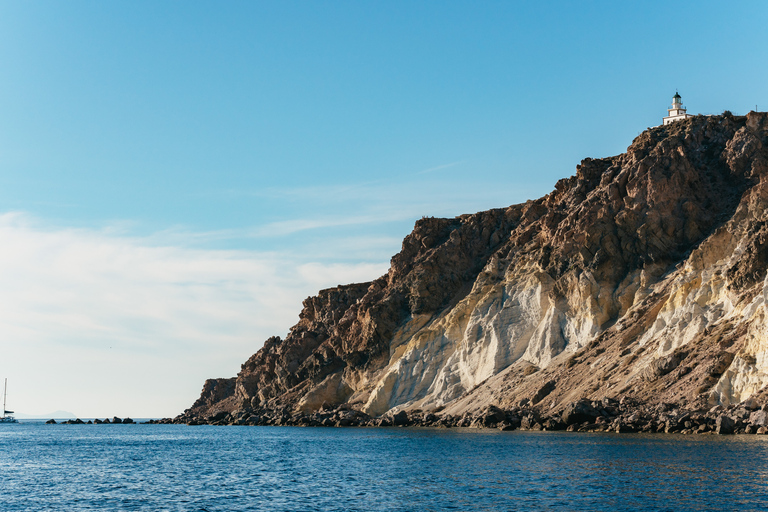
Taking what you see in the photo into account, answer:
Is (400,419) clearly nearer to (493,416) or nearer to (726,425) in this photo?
(493,416)

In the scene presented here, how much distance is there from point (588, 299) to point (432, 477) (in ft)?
163

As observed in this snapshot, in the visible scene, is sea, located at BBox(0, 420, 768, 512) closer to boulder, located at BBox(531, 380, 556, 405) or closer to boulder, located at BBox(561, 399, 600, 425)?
boulder, located at BBox(561, 399, 600, 425)

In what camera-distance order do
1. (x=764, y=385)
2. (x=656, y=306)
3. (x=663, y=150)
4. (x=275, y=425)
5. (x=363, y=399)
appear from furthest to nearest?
1. (x=275, y=425)
2. (x=363, y=399)
3. (x=663, y=150)
4. (x=656, y=306)
5. (x=764, y=385)

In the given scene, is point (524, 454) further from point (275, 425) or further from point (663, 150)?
point (275, 425)

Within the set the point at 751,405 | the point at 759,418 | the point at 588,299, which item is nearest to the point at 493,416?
the point at 588,299

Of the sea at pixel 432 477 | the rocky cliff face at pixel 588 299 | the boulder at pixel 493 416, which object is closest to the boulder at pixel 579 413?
the sea at pixel 432 477

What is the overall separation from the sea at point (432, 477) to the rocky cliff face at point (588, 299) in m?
12.6

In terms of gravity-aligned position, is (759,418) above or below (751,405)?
below

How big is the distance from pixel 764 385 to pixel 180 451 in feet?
163

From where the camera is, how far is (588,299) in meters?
86.5

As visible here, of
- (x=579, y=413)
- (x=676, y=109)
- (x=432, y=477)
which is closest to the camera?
(x=432, y=477)

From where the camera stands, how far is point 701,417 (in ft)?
186

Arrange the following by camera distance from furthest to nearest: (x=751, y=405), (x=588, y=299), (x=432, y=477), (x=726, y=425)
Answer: (x=588, y=299), (x=751, y=405), (x=726, y=425), (x=432, y=477)

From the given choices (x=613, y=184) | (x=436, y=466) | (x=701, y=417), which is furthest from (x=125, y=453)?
(x=613, y=184)
